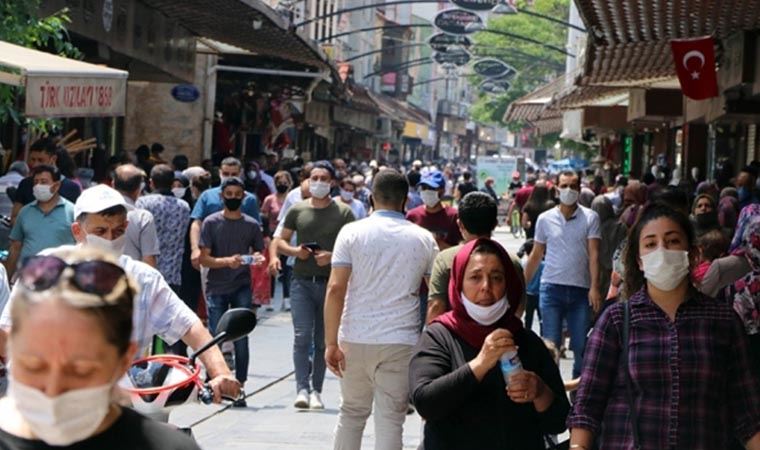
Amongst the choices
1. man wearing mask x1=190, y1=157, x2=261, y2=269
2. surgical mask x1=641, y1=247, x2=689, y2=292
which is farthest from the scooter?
man wearing mask x1=190, y1=157, x2=261, y2=269

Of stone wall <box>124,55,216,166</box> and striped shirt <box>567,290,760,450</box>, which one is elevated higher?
stone wall <box>124,55,216,166</box>

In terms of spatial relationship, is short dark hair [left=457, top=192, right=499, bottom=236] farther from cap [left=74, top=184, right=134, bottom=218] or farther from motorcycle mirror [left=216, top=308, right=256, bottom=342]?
motorcycle mirror [left=216, top=308, right=256, bottom=342]

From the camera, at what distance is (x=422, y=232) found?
930cm

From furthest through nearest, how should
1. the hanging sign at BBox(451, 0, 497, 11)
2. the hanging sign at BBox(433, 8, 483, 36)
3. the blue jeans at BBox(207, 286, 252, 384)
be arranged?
the hanging sign at BBox(433, 8, 483, 36) → the hanging sign at BBox(451, 0, 497, 11) → the blue jeans at BBox(207, 286, 252, 384)

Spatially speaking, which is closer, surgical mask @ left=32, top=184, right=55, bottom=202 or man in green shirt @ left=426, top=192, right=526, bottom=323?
man in green shirt @ left=426, top=192, right=526, bottom=323

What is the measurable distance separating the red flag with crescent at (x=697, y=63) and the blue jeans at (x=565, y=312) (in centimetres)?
508

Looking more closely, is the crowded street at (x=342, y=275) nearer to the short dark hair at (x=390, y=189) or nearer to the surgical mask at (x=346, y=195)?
the short dark hair at (x=390, y=189)

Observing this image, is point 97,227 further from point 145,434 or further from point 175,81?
point 175,81

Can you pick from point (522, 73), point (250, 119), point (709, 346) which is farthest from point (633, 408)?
point (522, 73)

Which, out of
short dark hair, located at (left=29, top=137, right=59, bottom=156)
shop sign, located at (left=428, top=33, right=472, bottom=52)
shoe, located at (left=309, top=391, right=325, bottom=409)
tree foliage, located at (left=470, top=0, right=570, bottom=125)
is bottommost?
shoe, located at (left=309, top=391, right=325, bottom=409)

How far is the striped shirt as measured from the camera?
5848 mm

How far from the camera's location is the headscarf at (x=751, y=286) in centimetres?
904

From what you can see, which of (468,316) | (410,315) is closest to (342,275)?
(410,315)

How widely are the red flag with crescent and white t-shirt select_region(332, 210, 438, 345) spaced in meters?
9.04
